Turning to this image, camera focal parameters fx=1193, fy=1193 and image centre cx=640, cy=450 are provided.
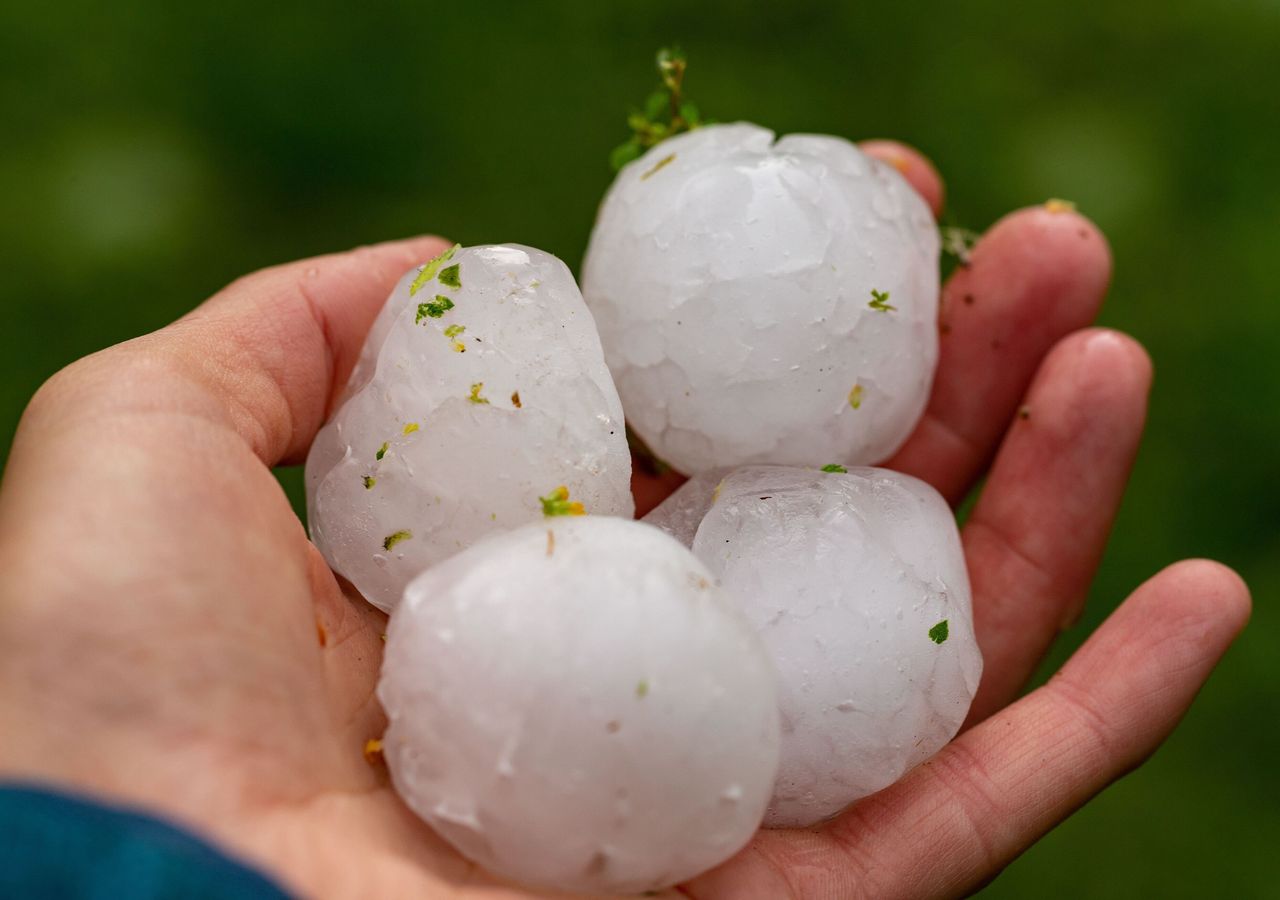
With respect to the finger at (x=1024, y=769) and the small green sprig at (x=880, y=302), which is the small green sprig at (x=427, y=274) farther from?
the finger at (x=1024, y=769)

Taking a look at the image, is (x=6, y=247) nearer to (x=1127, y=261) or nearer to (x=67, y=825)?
(x=67, y=825)

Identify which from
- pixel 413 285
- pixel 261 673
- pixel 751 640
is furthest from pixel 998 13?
pixel 261 673

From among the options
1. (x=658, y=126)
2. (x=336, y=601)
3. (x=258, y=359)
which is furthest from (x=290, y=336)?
(x=658, y=126)

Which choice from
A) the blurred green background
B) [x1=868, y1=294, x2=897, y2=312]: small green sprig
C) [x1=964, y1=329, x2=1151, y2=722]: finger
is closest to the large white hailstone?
[x1=868, y1=294, x2=897, y2=312]: small green sprig

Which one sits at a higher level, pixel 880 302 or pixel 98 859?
pixel 880 302

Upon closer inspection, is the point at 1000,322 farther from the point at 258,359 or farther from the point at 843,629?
the point at 258,359

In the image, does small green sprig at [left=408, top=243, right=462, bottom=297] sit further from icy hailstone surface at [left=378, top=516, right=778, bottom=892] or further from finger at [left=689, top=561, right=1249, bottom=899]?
finger at [left=689, top=561, right=1249, bottom=899]

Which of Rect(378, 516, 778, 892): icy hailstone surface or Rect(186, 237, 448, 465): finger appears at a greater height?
Rect(186, 237, 448, 465): finger
